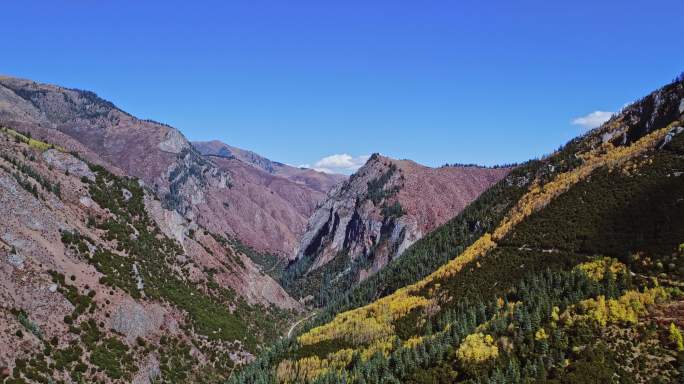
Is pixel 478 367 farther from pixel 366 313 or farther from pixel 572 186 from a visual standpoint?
pixel 572 186

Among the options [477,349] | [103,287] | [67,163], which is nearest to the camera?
[477,349]

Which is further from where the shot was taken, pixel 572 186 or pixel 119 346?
pixel 572 186

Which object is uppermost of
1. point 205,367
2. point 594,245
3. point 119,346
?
point 594,245

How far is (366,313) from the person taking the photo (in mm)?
147125

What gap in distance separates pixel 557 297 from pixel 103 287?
9464 cm

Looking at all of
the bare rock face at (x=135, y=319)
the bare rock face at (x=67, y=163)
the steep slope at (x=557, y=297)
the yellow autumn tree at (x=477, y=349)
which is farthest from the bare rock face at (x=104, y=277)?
the yellow autumn tree at (x=477, y=349)

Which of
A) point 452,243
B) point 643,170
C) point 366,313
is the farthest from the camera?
point 452,243

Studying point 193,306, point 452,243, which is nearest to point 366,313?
point 193,306

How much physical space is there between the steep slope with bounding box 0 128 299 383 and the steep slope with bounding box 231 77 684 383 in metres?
20.7

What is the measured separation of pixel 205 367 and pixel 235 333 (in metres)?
22.6

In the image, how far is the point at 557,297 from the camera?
102 m

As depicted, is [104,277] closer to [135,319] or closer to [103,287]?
[103,287]

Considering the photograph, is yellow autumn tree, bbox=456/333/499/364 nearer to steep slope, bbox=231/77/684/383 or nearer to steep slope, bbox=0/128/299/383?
steep slope, bbox=231/77/684/383

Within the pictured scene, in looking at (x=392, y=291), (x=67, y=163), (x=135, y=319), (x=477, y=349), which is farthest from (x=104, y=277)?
(x=392, y=291)
